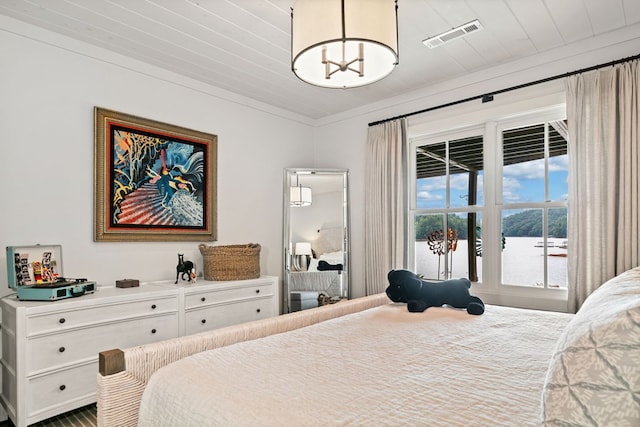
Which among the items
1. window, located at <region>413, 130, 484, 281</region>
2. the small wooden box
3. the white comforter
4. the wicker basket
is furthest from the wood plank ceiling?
the white comforter

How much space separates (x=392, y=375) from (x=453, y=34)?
7.49ft

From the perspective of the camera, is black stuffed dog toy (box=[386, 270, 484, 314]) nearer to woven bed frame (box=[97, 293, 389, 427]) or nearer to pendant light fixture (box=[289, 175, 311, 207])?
woven bed frame (box=[97, 293, 389, 427])

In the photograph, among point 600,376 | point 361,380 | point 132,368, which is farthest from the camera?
point 132,368

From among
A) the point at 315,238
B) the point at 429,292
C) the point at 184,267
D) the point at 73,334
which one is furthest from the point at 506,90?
the point at 73,334

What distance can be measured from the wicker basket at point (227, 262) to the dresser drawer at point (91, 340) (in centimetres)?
52

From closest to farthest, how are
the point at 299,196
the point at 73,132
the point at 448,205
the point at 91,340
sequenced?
1. the point at 91,340
2. the point at 73,132
3. the point at 448,205
4. the point at 299,196

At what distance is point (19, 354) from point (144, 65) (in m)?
2.16

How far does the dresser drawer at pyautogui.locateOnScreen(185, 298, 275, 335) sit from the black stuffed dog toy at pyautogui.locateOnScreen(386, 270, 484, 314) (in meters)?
1.27

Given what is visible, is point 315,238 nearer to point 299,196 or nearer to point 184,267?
point 299,196

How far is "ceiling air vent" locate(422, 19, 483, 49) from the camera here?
96.8 inches

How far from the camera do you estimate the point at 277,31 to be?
2.53m

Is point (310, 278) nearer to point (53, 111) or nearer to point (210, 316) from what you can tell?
point (210, 316)

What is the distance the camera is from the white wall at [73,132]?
7.84 ft

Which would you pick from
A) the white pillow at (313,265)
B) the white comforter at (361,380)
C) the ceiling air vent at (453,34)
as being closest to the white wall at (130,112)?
the white pillow at (313,265)
